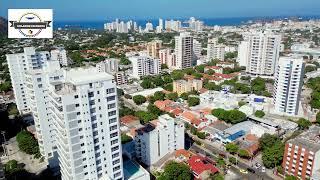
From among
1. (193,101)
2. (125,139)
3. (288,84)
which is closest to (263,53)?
(288,84)

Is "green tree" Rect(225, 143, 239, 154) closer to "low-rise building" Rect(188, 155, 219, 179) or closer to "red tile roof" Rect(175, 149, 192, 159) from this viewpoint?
"low-rise building" Rect(188, 155, 219, 179)

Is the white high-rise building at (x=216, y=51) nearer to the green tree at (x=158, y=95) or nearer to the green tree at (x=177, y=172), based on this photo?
the green tree at (x=158, y=95)

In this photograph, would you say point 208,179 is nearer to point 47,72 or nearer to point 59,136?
point 59,136

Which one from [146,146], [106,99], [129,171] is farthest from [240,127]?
[106,99]

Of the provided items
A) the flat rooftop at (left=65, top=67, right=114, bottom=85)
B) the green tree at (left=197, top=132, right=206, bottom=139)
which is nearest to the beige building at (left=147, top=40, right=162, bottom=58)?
the green tree at (left=197, top=132, right=206, bottom=139)

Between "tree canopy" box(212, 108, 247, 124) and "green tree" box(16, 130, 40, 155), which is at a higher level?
"tree canopy" box(212, 108, 247, 124)

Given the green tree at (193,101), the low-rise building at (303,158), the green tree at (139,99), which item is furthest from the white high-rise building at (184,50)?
the low-rise building at (303,158)
